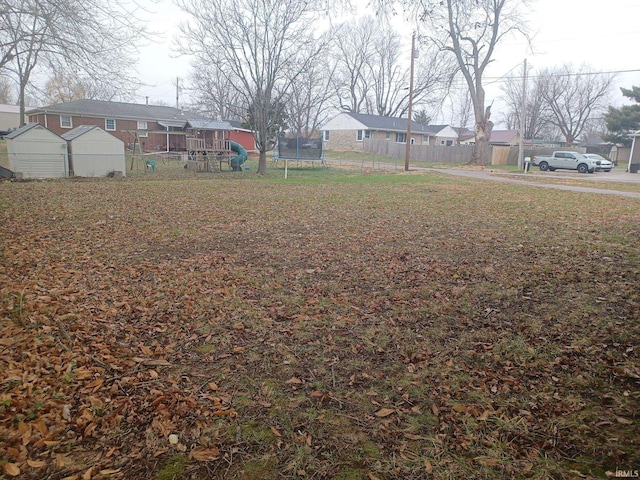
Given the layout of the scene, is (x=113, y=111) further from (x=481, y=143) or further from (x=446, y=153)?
(x=481, y=143)

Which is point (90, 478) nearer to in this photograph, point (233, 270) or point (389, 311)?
point (389, 311)

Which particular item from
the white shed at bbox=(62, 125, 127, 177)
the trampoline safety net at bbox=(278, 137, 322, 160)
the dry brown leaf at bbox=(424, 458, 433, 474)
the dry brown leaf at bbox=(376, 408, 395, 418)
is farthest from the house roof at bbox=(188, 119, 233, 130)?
the dry brown leaf at bbox=(424, 458, 433, 474)

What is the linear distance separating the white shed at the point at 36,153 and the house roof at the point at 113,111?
62.7ft

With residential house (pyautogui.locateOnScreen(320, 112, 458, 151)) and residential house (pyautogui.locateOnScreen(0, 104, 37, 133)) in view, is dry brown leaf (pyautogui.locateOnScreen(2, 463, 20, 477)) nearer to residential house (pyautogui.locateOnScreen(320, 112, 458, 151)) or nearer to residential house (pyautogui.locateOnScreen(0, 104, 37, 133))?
residential house (pyautogui.locateOnScreen(320, 112, 458, 151))

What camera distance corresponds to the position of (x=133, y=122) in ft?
130

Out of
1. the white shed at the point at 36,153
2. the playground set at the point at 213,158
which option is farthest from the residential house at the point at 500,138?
the white shed at the point at 36,153

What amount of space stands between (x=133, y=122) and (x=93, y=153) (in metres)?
23.8

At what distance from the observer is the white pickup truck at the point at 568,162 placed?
31.8 metres

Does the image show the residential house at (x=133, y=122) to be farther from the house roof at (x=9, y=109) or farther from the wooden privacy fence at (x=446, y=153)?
the house roof at (x=9, y=109)

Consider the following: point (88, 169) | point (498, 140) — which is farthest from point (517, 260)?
point (498, 140)

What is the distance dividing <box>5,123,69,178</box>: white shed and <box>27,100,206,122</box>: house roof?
1911 centimetres

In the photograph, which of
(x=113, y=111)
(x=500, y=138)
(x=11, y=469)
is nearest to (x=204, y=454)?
(x=11, y=469)

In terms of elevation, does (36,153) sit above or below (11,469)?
above

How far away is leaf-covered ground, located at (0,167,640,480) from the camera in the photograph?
2602mm
